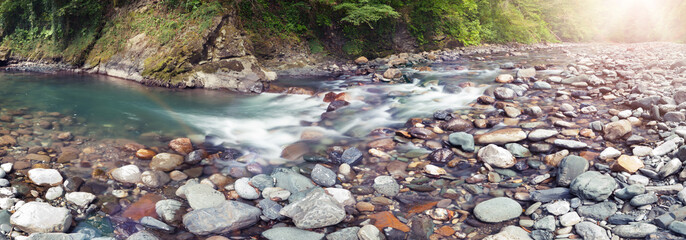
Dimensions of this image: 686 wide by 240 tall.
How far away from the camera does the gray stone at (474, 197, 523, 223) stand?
3.06m

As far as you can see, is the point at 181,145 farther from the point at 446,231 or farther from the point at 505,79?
the point at 505,79

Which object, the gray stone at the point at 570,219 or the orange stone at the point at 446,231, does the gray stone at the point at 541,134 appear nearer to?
the gray stone at the point at 570,219

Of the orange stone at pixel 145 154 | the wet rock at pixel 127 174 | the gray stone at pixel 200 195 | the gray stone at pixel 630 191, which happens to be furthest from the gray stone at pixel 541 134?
the orange stone at pixel 145 154

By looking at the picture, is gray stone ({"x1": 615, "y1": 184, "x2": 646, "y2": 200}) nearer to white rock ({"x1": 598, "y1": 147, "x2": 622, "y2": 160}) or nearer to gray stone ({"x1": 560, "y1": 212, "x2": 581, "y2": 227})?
gray stone ({"x1": 560, "y1": 212, "x2": 581, "y2": 227})

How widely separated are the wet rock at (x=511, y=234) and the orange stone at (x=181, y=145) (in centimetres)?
403

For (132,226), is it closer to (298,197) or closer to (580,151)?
(298,197)

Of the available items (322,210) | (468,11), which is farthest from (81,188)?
(468,11)

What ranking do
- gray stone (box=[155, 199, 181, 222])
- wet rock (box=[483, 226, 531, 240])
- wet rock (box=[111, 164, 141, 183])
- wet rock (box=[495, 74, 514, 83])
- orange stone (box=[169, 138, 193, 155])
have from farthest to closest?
wet rock (box=[495, 74, 514, 83]) → orange stone (box=[169, 138, 193, 155]) → wet rock (box=[111, 164, 141, 183]) → gray stone (box=[155, 199, 181, 222]) → wet rock (box=[483, 226, 531, 240])

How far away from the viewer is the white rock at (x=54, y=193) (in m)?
3.47

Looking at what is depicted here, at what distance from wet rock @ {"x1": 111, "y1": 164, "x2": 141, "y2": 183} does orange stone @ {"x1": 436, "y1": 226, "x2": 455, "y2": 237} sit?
323cm

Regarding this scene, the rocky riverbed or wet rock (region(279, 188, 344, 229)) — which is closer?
the rocky riverbed

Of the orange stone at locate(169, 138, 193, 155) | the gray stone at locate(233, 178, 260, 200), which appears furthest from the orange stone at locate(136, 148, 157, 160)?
the gray stone at locate(233, 178, 260, 200)

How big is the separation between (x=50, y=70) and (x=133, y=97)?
7.32m

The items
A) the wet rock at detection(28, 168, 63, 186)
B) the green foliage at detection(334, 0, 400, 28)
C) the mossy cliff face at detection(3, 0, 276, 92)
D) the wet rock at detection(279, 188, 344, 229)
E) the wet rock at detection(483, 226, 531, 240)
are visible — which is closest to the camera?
the wet rock at detection(483, 226, 531, 240)
